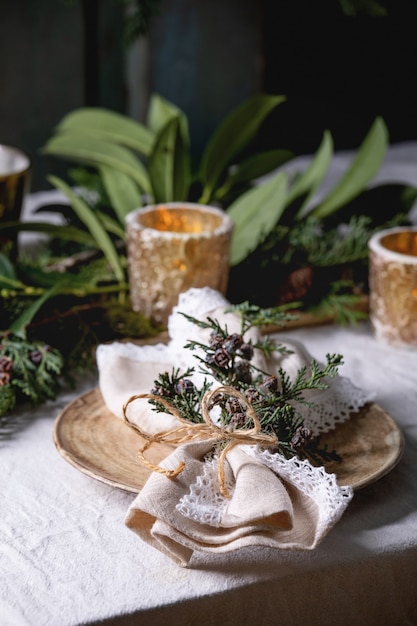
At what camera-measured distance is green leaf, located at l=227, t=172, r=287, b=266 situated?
2.97ft

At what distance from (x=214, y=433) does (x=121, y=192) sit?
1.65 ft

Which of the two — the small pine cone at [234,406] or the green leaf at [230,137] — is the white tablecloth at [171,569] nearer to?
the small pine cone at [234,406]

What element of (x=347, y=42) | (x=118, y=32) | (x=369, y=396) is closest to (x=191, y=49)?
(x=118, y=32)

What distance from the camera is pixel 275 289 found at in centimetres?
87

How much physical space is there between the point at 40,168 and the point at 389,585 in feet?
5.91

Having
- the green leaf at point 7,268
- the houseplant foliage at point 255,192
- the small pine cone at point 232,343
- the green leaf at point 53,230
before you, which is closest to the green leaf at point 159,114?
the houseplant foliage at point 255,192

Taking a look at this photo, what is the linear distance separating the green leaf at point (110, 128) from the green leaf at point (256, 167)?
0.41ft

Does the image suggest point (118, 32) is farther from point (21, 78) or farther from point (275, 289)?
point (275, 289)

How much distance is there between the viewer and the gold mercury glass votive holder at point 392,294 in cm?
77

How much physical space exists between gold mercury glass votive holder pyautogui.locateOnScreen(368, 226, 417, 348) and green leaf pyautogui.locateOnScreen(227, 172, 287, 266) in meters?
0.14

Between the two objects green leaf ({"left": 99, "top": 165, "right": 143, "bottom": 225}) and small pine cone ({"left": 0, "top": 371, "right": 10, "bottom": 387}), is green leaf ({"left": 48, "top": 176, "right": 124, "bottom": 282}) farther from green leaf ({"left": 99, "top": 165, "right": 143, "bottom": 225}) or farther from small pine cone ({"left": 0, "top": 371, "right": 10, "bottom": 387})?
small pine cone ({"left": 0, "top": 371, "right": 10, "bottom": 387})

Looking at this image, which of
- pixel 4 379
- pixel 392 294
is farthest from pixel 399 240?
pixel 4 379

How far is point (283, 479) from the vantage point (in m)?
0.51

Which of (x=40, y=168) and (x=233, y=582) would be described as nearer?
(x=233, y=582)
